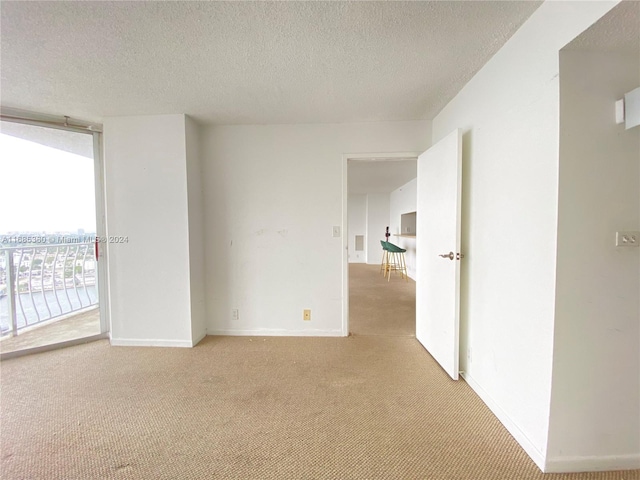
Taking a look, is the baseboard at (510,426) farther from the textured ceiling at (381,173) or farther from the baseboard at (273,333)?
the textured ceiling at (381,173)

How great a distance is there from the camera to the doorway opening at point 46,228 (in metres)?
2.15

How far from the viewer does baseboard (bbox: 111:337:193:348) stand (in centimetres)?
228

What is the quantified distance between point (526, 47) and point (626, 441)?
6.59ft

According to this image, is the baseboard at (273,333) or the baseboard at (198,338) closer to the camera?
the baseboard at (198,338)

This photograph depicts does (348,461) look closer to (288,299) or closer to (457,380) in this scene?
(457,380)

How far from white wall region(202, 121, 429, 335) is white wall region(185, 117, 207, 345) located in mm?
76

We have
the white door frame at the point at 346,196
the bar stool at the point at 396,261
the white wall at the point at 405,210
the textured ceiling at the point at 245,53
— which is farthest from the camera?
the bar stool at the point at 396,261

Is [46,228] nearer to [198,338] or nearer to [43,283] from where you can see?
[43,283]

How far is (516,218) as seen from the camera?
4.18 feet

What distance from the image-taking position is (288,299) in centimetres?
249

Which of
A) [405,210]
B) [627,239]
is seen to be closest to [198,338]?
Answer: [627,239]

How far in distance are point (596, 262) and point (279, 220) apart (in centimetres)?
223

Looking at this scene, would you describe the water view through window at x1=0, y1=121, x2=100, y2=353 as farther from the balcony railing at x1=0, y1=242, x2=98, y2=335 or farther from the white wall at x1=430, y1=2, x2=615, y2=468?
the white wall at x1=430, y1=2, x2=615, y2=468

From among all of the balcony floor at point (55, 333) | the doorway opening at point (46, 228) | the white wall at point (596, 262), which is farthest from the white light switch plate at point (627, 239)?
the balcony floor at point (55, 333)
